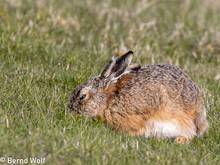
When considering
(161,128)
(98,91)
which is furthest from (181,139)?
(98,91)

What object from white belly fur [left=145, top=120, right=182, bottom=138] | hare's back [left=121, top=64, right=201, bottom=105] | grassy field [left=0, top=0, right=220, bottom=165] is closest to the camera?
grassy field [left=0, top=0, right=220, bottom=165]

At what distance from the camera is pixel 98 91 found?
7.32 m

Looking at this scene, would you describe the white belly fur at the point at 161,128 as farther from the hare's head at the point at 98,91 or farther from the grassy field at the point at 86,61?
the hare's head at the point at 98,91

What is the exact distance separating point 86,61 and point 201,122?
2142 millimetres

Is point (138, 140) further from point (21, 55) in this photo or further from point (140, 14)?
point (140, 14)

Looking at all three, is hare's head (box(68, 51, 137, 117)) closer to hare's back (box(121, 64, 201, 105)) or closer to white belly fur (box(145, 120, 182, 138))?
hare's back (box(121, 64, 201, 105))

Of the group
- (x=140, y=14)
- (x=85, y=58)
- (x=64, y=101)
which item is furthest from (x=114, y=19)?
(x=64, y=101)

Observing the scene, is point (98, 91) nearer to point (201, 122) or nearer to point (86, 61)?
point (201, 122)

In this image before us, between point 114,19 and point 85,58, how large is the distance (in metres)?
2.32

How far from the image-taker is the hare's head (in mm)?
7156

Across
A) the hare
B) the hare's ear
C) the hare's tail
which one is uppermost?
the hare's ear

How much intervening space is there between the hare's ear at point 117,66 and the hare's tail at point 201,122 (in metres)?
0.93

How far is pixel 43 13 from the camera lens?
35.0 ft

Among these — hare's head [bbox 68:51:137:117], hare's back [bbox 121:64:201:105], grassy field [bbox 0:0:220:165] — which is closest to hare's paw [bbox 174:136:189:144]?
grassy field [bbox 0:0:220:165]
